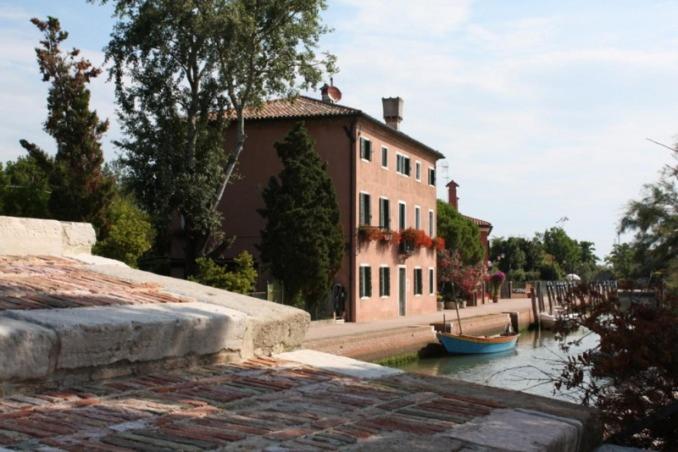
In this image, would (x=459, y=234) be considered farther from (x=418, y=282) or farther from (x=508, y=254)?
(x=508, y=254)

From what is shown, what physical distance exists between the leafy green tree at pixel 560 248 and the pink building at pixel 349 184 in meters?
57.5

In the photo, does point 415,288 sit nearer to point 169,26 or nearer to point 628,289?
point 169,26

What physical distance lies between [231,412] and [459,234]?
42.3 metres

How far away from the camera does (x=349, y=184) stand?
2894 centimetres

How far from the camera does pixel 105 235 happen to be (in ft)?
75.9

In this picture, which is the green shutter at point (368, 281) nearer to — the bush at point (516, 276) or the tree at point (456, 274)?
the tree at point (456, 274)

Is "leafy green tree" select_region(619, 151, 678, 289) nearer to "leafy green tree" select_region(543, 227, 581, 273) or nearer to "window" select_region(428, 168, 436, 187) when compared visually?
"window" select_region(428, 168, 436, 187)

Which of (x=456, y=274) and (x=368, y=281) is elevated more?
(x=456, y=274)

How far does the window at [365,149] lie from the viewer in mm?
29453

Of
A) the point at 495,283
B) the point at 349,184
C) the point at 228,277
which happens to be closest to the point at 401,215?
the point at 349,184

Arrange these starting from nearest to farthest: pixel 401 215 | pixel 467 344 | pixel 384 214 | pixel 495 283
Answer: pixel 467 344, pixel 384 214, pixel 401 215, pixel 495 283

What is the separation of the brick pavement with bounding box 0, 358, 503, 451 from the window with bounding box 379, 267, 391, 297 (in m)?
26.7

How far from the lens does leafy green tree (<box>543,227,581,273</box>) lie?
86.7 meters

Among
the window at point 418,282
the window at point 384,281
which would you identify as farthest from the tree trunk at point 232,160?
the window at point 418,282
